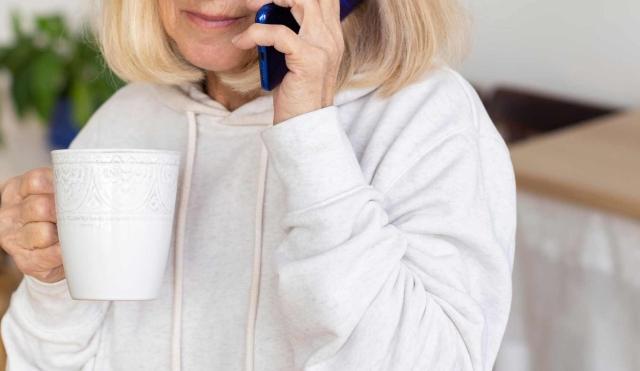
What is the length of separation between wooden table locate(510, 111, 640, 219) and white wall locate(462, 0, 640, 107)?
47 cm

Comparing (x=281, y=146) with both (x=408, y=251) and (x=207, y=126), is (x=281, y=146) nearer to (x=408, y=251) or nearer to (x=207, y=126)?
(x=408, y=251)

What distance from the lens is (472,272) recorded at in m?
0.83

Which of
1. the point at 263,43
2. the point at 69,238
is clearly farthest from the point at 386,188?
the point at 69,238

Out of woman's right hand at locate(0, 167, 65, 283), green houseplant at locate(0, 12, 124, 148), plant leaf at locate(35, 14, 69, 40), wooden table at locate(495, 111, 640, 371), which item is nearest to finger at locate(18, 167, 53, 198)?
woman's right hand at locate(0, 167, 65, 283)

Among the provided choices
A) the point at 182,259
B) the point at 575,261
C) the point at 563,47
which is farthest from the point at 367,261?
the point at 563,47

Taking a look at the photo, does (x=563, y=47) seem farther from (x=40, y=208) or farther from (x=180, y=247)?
(x=40, y=208)

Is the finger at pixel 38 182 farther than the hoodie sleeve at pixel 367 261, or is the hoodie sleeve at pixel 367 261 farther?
the finger at pixel 38 182

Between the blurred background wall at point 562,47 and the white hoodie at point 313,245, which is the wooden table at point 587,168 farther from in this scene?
the white hoodie at point 313,245

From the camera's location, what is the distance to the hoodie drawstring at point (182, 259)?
35.2 inches

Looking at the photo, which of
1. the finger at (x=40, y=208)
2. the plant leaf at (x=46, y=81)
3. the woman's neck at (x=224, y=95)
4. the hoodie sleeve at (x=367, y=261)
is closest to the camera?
the hoodie sleeve at (x=367, y=261)

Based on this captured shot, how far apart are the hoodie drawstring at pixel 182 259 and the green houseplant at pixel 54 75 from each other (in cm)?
204

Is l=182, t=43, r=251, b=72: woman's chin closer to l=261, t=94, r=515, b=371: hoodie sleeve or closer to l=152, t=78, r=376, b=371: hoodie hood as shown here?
l=152, t=78, r=376, b=371: hoodie hood

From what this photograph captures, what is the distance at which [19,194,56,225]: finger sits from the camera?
2.86ft

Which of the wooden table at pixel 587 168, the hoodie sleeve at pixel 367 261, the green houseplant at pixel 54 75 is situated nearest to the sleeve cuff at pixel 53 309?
the hoodie sleeve at pixel 367 261
